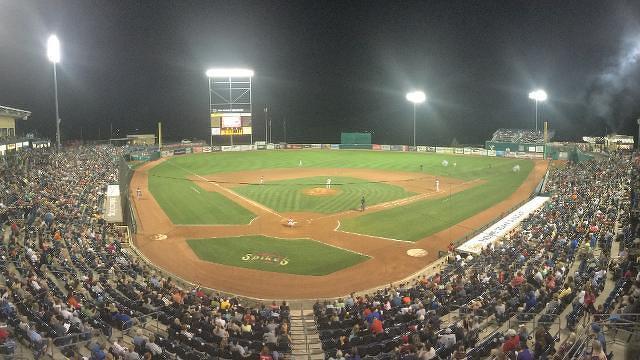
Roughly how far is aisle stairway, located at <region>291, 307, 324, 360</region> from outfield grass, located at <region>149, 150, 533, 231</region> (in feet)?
42.7

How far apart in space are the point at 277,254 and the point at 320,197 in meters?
14.8

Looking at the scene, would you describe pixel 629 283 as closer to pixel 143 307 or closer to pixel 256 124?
pixel 143 307

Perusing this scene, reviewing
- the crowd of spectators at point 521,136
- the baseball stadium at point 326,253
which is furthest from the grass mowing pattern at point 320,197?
the crowd of spectators at point 521,136

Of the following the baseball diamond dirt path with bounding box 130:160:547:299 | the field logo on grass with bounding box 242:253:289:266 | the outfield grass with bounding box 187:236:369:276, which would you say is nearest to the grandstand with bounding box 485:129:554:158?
the baseball diamond dirt path with bounding box 130:160:547:299

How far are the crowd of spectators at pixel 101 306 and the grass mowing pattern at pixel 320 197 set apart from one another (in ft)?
45.0

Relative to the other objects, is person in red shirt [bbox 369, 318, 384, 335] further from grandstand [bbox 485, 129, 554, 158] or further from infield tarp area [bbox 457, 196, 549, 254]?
grandstand [bbox 485, 129, 554, 158]

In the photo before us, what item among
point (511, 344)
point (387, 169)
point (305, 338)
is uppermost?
point (387, 169)

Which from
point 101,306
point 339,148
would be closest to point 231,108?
point 339,148

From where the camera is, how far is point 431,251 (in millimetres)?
25266

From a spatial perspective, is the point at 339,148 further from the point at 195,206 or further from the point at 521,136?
the point at 195,206

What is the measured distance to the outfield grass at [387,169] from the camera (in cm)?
3119

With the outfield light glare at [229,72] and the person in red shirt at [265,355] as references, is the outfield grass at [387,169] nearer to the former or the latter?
the outfield light glare at [229,72]

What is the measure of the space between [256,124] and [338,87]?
19.4 m

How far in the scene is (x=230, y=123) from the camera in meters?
80.0
